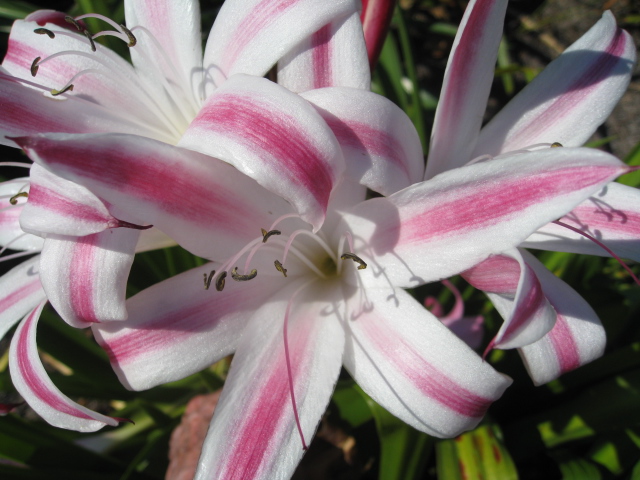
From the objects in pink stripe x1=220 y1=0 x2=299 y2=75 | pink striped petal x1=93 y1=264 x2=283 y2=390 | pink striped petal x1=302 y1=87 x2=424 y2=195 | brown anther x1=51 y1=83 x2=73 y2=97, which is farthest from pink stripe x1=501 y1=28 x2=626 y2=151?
brown anther x1=51 y1=83 x2=73 y2=97

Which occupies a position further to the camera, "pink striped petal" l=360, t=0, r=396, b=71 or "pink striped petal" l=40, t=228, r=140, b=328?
"pink striped petal" l=360, t=0, r=396, b=71

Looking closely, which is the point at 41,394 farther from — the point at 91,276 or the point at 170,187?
the point at 170,187

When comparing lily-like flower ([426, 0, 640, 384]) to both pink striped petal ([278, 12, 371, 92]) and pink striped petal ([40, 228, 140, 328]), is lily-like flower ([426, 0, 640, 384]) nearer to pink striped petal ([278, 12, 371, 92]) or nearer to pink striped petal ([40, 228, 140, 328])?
pink striped petal ([278, 12, 371, 92])

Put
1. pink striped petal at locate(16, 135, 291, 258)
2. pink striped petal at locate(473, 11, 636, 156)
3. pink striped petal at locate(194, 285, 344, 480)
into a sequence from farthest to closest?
pink striped petal at locate(473, 11, 636, 156) < pink striped petal at locate(194, 285, 344, 480) < pink striped petal at locate(16, 135, 291, 258)

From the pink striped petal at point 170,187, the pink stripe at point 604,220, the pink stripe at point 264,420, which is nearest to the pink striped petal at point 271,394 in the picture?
the pink stripe at point 264,420

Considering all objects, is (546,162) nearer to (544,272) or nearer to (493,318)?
(544,272)

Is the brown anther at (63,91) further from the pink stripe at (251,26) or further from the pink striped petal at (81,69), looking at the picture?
the pink stripe at (251,26)
